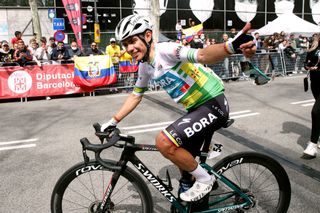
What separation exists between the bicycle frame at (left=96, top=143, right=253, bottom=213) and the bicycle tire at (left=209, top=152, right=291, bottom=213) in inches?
2.1

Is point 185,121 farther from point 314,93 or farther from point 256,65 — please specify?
point 256,65

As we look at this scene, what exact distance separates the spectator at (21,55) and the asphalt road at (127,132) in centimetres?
134

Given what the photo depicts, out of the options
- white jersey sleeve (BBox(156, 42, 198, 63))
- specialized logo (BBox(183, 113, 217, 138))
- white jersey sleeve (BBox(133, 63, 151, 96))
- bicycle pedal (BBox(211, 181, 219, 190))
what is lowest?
bicycle pedal (BBox(211, 181, 219, 190))

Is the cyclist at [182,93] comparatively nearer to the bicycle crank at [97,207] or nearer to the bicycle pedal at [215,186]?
the bicycle pedal at [215,186]

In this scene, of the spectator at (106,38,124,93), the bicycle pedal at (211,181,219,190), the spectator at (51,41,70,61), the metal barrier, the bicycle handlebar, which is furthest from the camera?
the metal barrier

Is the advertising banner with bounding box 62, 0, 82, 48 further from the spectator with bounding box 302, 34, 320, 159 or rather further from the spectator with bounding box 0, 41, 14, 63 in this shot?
the spectator with bounding box 302, 34, 320, 159

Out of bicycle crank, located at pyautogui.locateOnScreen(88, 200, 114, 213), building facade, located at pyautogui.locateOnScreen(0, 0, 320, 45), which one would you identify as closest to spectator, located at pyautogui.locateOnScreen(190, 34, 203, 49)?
building facade, located at pyautogui.locateOnScreen(0, 0, 320, 45)

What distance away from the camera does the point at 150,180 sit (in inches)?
117

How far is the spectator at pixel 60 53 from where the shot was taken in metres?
11.6

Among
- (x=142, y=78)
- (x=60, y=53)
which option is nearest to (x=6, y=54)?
(x=60, y=53)

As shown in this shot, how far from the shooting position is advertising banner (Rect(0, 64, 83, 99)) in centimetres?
1061

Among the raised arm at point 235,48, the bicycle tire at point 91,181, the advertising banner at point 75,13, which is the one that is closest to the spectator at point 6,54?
the advertising banner at point 75,13

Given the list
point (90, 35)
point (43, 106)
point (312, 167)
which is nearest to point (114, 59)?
point (43, 106)

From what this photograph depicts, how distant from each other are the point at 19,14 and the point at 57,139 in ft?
55.6
